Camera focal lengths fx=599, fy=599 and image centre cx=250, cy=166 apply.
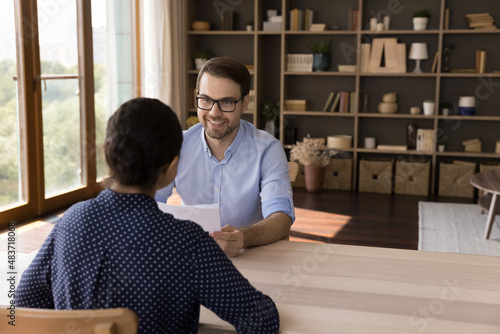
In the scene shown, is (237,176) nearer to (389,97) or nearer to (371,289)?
(371,289)

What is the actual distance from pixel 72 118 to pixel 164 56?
4.49 ft

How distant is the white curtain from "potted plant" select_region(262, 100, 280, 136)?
95 cm

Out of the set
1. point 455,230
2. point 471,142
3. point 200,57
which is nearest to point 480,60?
point 471,142

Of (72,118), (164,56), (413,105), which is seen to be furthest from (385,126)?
(72,118)

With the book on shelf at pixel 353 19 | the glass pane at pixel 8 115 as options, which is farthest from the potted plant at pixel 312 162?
the glass pane at pixel 8 115

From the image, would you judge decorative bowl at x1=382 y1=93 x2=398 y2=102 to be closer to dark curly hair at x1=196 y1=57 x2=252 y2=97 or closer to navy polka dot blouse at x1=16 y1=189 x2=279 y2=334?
dark curly hair at x1=196 y1=57 x2=252 y2=97

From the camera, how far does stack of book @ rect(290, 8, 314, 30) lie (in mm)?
6276

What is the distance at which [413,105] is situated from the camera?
6.39 metres

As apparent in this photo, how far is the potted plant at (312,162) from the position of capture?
19.9 ft

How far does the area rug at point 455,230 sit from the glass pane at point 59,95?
9.81ft

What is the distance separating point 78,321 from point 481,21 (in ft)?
18.9

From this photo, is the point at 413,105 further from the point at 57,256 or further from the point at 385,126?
the point at 57,256

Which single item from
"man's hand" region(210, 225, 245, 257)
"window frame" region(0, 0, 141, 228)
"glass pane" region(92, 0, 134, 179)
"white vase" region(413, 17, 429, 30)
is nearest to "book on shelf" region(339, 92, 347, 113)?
"white vase" region(413, 17, 429, 30)

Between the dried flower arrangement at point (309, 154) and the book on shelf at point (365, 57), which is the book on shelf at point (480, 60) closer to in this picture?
the book on shelf at point (365, 57)
